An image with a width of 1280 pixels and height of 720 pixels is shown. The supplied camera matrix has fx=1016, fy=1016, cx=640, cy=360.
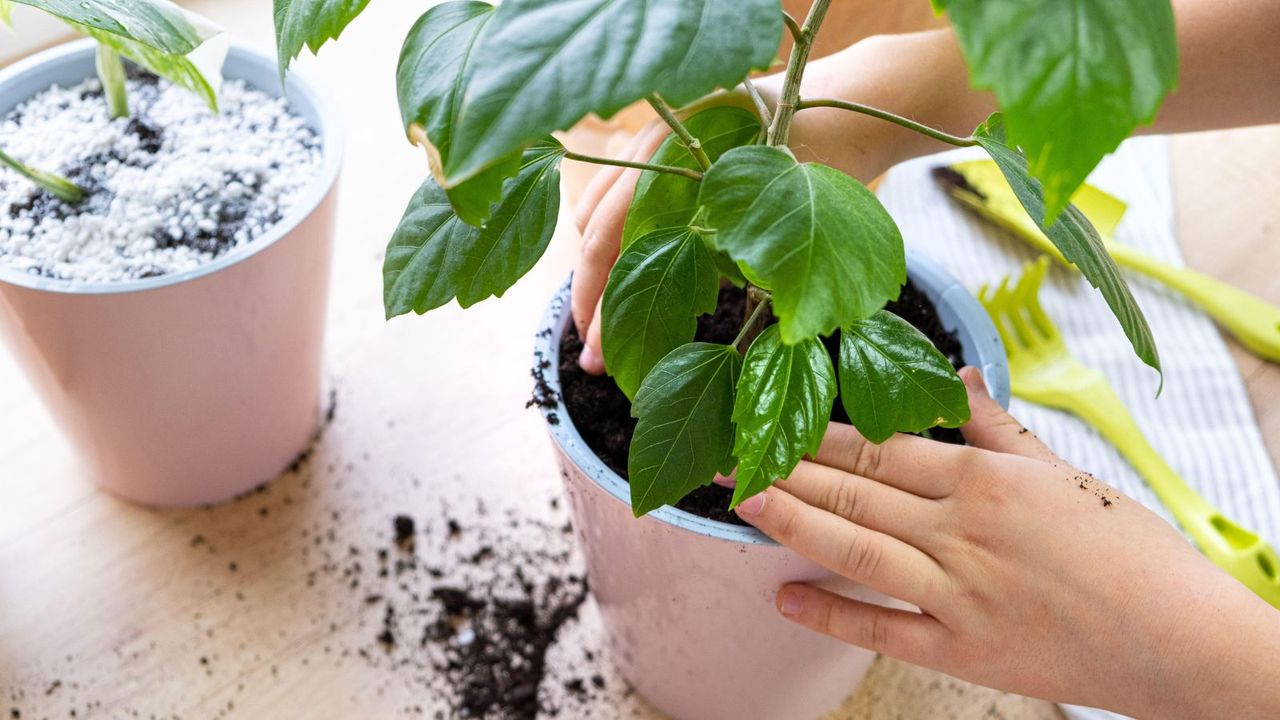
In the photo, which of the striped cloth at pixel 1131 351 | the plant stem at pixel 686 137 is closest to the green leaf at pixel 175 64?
the plant stem at pixel 686 137

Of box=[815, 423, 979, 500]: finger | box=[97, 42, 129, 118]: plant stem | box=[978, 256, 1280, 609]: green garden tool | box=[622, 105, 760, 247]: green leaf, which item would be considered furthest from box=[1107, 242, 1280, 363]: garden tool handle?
box=[97, 42, 129, 118]: plant stem

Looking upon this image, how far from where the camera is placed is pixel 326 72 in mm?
1143

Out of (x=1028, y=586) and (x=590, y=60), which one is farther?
(x=1028, y=586)

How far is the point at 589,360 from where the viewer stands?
0.59 meters

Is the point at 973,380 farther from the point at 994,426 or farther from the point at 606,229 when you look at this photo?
the point at 606,229

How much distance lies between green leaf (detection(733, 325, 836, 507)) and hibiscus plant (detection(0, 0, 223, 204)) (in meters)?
0.30

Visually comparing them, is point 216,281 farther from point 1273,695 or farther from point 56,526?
point 1273,695

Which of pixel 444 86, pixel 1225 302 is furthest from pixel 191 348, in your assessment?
pixel 1225 302

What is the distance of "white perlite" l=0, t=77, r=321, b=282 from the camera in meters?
0.68

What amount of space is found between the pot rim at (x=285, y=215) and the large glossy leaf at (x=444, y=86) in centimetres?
24

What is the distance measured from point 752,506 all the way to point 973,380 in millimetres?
164

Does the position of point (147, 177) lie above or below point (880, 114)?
below

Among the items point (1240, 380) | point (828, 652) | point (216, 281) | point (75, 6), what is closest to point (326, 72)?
point (216, 281)

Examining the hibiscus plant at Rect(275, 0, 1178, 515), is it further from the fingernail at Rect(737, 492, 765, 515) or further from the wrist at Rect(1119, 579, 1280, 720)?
the wrist at Rect(1119, 579, 1280, 720)
